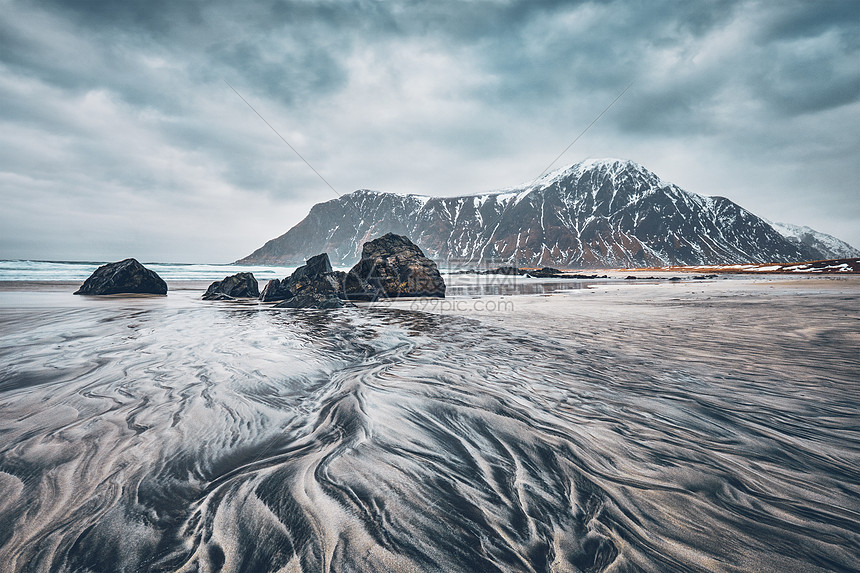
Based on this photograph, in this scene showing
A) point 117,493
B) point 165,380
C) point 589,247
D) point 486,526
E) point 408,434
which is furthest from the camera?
point 589,247

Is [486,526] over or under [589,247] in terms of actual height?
under

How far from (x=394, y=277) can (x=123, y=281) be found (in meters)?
16.0

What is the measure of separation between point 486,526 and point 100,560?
1997 millimetres

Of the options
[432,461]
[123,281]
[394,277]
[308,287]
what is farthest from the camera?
[394,277]

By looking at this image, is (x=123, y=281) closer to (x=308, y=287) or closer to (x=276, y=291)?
(x=276, y=291)

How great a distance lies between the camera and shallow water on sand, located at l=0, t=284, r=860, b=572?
1.66 m

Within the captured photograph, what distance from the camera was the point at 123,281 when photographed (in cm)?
1845

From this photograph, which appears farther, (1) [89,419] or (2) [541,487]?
(1) [89,419]

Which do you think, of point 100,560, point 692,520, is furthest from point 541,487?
point 100,560

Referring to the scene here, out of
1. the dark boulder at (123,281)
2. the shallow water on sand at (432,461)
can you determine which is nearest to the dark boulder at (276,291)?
the dark boulder at (123,281)

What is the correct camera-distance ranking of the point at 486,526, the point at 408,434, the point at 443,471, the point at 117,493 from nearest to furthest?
the point at 486,526, the point at 117,493, the point at 443,471, the point at 408,434

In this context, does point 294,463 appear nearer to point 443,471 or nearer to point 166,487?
point 166,487

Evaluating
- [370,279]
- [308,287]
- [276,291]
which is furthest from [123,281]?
[370,279]

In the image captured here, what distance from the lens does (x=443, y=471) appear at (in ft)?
7.98
